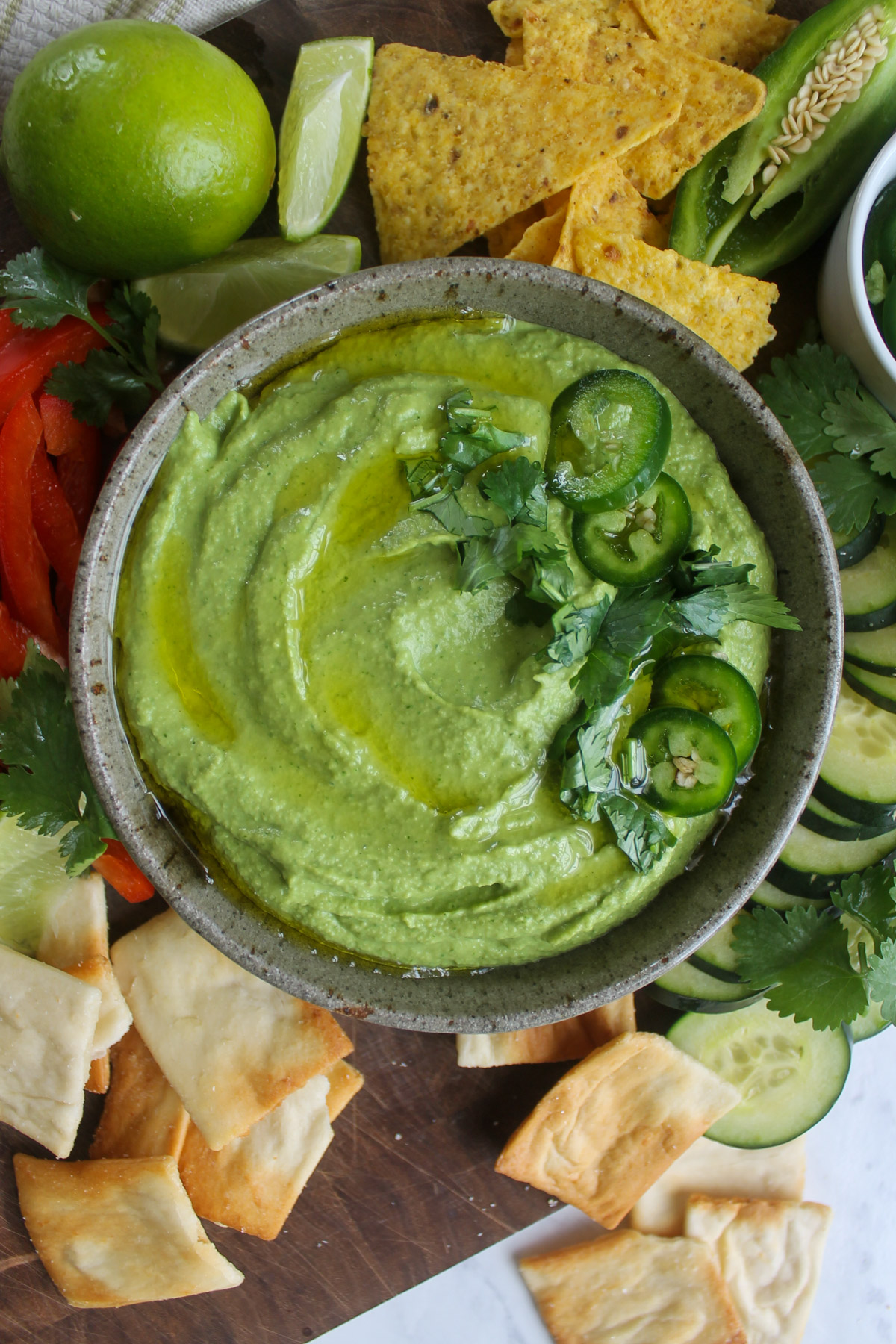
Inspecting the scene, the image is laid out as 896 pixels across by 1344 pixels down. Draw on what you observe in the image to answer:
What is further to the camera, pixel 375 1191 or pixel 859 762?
pixel 375 1191

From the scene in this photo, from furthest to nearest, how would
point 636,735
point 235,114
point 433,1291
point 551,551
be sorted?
1. point 433,1291
2. point 235,114
3. point 636,735
4. point 551,551

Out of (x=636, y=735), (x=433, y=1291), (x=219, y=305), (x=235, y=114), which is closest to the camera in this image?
(x=636, y=735)

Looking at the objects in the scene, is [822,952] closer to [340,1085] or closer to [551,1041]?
[551,1041]

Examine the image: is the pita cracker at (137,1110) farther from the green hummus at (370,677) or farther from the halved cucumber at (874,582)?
the halved cucumber at (874,582)

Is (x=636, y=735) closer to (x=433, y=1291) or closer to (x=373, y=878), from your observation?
(x=373, y=878)

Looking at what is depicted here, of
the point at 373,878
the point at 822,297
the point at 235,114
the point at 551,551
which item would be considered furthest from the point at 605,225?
the point at 373,878

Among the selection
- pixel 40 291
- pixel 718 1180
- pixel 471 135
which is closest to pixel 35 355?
pixel 40 291
